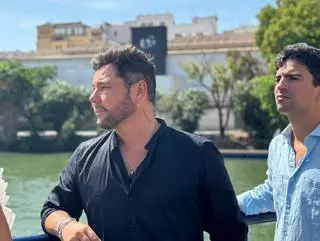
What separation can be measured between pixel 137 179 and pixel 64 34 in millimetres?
40043

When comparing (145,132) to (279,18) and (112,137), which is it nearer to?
(112,137)

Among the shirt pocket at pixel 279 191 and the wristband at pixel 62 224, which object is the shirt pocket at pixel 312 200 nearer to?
the shirt pocket at pixel 279 191

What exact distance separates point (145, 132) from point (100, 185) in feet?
0.53

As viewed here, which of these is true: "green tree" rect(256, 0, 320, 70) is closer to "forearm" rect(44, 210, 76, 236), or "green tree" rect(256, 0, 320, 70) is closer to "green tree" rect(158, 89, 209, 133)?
"green tree" rect(158, 89, 209, 133)

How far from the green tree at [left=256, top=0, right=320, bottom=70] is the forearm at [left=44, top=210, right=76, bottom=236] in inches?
564

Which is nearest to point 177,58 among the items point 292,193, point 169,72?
point 169,72

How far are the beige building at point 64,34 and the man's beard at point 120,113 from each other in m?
37.9

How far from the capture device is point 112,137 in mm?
1407

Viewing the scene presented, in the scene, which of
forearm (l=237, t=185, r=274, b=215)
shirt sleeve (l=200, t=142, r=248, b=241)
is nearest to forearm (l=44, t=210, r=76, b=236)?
shirt sleeve (l=200, t=142, r=248, b=241)

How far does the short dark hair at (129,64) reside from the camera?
53.7 inches

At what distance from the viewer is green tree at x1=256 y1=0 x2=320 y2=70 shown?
15.6 metres

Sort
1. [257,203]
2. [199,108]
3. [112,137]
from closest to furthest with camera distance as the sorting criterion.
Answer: [112,137]
[257,203]
[199,108]

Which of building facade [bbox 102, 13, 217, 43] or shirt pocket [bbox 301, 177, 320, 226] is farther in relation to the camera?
building facade [bbox 102, 13, 217, 43]

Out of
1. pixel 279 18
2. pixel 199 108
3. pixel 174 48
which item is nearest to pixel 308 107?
pixel 279 18
